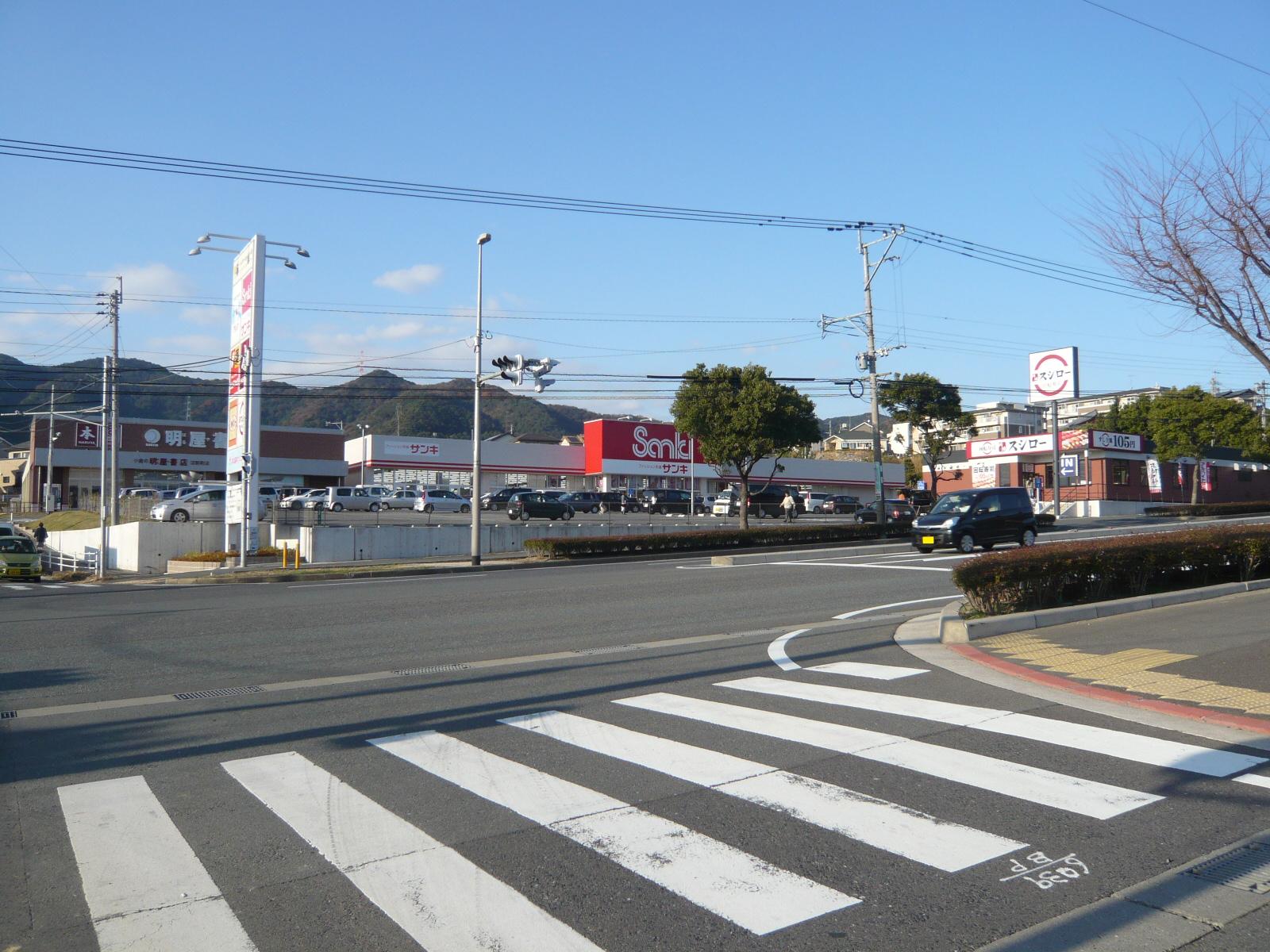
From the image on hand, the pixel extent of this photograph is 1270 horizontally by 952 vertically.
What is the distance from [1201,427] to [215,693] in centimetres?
5724

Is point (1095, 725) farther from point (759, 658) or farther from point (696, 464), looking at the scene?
point (696, 464)

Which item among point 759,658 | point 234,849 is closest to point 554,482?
point 759,658

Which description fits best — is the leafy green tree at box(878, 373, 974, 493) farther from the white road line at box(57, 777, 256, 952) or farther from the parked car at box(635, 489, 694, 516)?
Answer: the white road line at box(57, 777, 256, 952)

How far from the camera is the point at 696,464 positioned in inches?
2958

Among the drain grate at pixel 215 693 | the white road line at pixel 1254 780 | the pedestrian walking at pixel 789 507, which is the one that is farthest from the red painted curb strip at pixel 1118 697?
the pedestrian walking at pixel 789 507

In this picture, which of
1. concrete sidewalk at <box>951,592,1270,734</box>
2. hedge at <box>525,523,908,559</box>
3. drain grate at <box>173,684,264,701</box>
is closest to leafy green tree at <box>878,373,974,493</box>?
hedge at <box>525,523,908,559</box>

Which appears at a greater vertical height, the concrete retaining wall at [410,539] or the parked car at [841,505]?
the parked car at [841,505]

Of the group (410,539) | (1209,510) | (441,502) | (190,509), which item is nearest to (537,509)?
(441,502)

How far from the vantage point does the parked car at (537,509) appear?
51.3m

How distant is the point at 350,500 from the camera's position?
56.1m

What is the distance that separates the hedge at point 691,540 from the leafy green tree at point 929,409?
2752 centimetres

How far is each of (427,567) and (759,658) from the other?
19.3m

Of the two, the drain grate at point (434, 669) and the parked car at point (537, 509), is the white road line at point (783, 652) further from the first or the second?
the parked car at point (537, 509)

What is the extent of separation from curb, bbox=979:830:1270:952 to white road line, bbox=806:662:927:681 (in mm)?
5325
